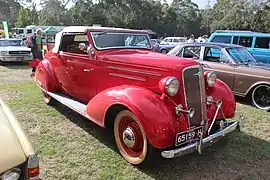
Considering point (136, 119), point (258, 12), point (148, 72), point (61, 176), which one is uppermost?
point (258, 12)

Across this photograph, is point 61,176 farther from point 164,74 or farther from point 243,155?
point 243,155

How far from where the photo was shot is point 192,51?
301 inches

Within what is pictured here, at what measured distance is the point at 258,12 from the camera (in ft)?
113

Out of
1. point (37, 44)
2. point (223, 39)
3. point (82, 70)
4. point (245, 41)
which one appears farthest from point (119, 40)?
point (37, 44)

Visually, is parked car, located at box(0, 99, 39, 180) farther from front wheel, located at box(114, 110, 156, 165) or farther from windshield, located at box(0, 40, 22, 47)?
windshield, located at box(0, 40, 22, 47)

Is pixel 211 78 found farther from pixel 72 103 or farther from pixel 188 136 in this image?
pixel 72 103

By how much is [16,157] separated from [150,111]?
1636 millimetres

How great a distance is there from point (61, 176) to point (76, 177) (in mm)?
186

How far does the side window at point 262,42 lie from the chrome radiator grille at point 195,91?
8.32 m

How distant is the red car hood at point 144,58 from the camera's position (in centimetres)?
351

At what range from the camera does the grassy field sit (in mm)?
3357

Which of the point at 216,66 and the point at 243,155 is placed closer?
the point at 243,155

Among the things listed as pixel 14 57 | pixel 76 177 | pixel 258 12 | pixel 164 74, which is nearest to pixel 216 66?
pixel 164 74

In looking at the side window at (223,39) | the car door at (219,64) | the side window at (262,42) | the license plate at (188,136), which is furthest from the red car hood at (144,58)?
the side window at (262,42)
